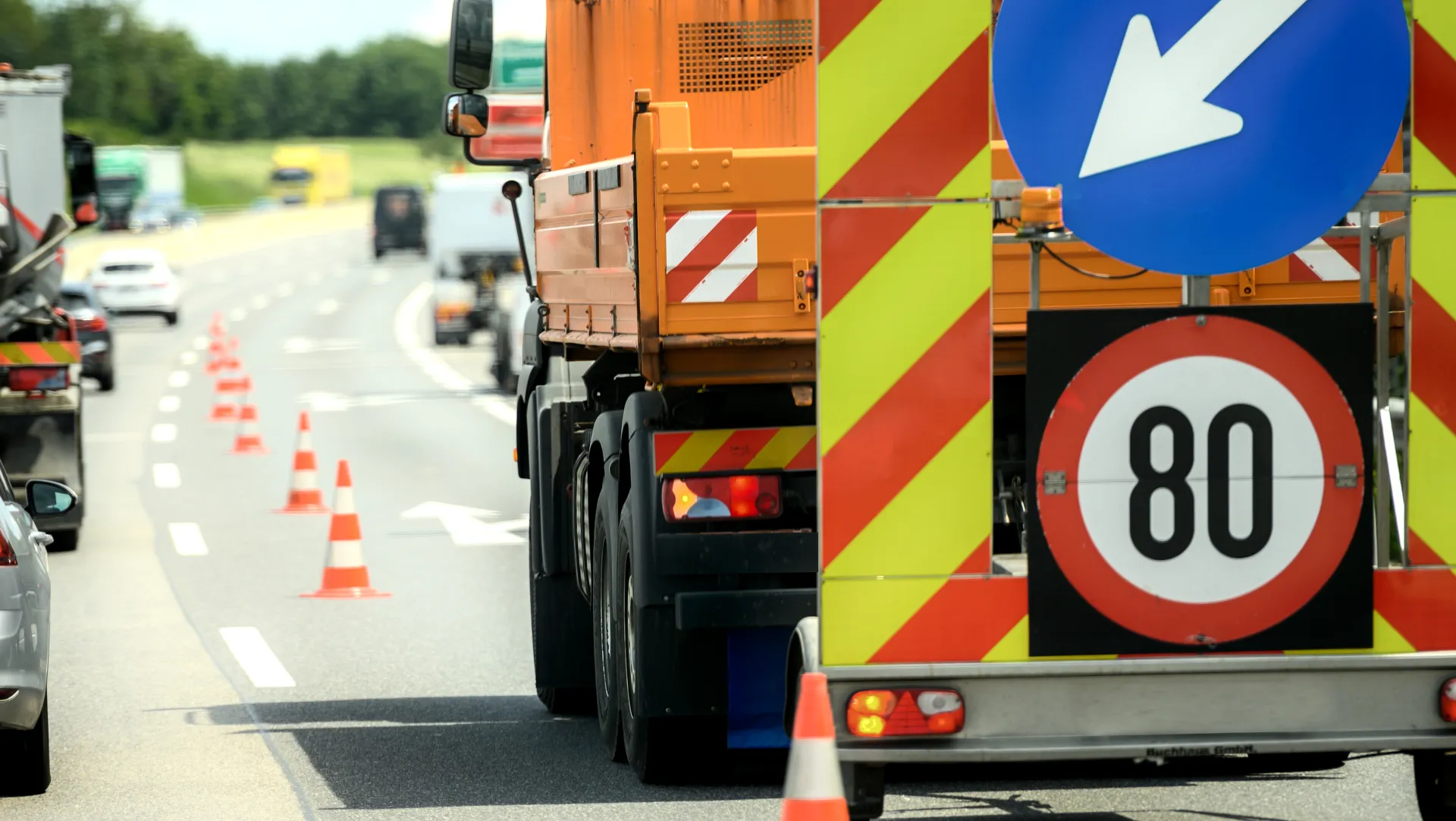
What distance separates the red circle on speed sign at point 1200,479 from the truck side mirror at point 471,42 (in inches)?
180

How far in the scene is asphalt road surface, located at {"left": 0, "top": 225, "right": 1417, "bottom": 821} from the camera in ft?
24.6

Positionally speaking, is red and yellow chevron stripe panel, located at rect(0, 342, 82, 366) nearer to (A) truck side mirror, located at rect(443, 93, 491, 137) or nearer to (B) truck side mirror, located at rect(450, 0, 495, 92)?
(A) truck side mirror, located at rect(443, 93, 491, 137)

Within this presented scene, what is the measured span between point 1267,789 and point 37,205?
11.6 m

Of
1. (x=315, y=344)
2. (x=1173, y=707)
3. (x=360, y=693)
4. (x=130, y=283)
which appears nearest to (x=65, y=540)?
(x=360, y=693)

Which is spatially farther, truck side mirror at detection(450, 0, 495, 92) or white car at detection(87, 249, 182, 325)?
white car at detection(87, 249, 182, 325)

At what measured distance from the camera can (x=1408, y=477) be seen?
5449mm

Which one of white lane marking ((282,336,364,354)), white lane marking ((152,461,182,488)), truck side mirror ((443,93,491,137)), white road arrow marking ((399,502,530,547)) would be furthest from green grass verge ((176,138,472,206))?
truck side mirror ((443,93,491,137))

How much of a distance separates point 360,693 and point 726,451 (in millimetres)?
3273

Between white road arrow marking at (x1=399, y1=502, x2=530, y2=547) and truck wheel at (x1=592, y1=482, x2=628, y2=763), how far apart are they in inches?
273

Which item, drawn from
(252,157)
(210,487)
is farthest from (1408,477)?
(252,157)

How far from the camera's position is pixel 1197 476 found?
538 centimetres

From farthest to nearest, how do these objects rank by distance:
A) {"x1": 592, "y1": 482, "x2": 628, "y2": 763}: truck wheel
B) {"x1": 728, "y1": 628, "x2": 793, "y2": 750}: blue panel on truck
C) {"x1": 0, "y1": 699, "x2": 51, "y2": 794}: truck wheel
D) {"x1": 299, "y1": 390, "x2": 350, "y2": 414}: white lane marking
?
1. {"x1": 299, "y1": 390, "x2": 350, "y2": 414}: white lane marking
2. {"x1": 592, "y1": 482, "x2": 628, "y2": 763}: truck wheel
3. {"x1": 0, "y1": 699, "x2": 51, "y2": 794}: truck wheel
4. {"x1": 728, "y1": 628, "x2": 793, "y2": 750}: blue panel on truck

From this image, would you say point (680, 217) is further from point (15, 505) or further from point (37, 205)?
point (37, 205)

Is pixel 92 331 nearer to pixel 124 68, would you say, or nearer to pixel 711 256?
pixel 711 256
